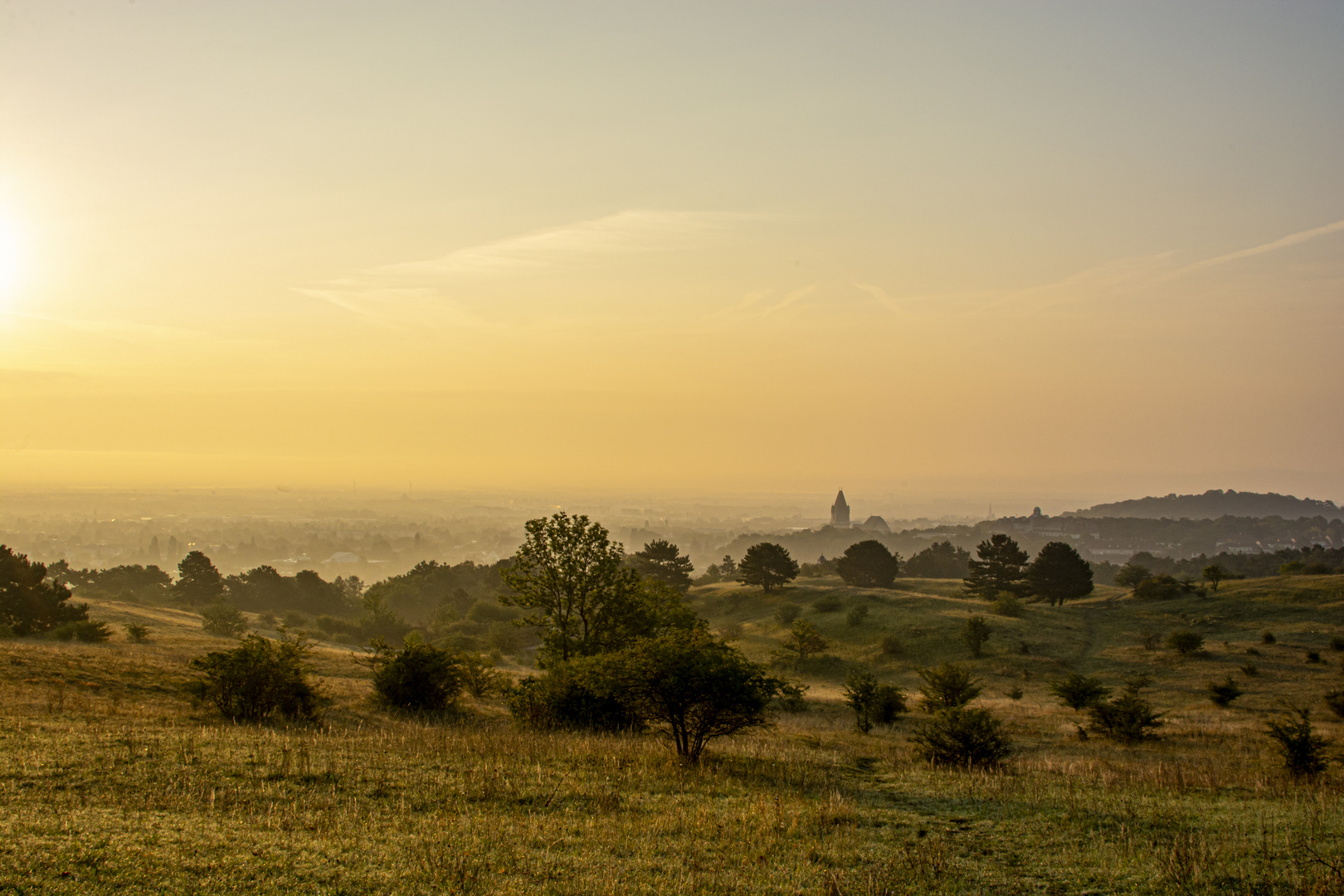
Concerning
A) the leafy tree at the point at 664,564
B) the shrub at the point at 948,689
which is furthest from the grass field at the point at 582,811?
the leafy tree at the point at 664,564

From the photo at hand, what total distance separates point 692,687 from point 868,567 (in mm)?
73547

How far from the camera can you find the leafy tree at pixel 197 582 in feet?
262

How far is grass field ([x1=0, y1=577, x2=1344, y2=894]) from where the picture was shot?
757cm

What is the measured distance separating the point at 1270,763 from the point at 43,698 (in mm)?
29594

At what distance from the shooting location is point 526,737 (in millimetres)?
15758

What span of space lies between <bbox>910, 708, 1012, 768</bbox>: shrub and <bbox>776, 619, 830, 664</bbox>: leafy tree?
34161 mm

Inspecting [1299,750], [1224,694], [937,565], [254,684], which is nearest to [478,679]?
[254,684]

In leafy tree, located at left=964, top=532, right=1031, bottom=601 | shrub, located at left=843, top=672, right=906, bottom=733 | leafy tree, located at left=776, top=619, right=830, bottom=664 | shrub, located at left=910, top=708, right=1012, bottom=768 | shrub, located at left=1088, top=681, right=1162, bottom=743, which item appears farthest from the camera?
leafy tree, located at left=964, top=532, right=1031, bottom=601

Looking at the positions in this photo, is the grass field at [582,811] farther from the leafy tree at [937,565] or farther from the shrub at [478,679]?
the leafy tree at [937,565]

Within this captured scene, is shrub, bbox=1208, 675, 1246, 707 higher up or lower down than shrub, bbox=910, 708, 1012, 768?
lower down

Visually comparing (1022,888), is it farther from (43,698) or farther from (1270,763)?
(43,698)

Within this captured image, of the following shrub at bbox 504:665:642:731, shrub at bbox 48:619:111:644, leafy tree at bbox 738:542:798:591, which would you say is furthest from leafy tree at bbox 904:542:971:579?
shrub at bbox 504:665:642:731

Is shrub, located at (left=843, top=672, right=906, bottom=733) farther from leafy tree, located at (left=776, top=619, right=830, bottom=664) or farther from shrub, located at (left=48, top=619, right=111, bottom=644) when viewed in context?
shrub, located at (left=48, top=619, right=111, bottom=644)

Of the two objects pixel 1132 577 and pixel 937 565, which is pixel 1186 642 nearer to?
pixel 1132 577
